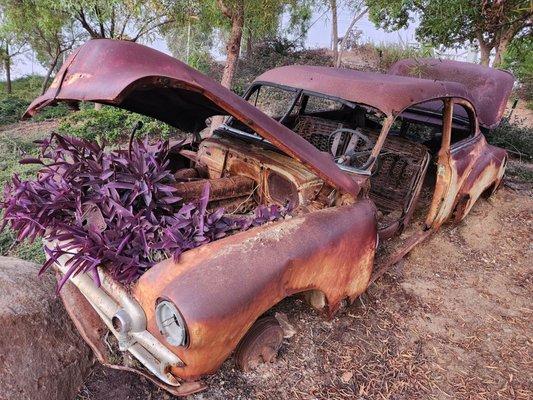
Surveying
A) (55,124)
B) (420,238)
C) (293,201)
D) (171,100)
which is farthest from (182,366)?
(55,124)

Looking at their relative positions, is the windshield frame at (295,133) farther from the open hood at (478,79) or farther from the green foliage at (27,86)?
the green foliage at (27,86)

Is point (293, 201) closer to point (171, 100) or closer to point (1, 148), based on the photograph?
point (171, 100)

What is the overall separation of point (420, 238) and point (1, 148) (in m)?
7.81

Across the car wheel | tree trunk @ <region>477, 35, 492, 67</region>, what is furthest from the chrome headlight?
tree trunk @ <region>477, 35, 492, 67</region>

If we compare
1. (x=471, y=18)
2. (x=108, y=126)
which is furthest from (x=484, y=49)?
(x=108, y=126)

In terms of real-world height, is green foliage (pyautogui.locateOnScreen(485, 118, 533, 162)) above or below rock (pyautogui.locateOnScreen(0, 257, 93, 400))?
above

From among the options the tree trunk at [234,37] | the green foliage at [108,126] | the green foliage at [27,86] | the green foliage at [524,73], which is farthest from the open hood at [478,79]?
the green foliage at [27,86]

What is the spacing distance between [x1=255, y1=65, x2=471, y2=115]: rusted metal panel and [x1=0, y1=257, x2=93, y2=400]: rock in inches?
99.6

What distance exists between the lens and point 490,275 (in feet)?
12.9

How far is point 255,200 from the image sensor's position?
3.18 meters

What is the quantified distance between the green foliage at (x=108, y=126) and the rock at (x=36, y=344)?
23.6 ft

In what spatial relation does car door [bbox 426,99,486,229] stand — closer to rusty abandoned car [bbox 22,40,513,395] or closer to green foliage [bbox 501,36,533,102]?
rusty abandoned car [bbox 22,40,513,395]

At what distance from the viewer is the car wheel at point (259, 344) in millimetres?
2328

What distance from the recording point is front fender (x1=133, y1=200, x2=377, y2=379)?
5.81 feet
